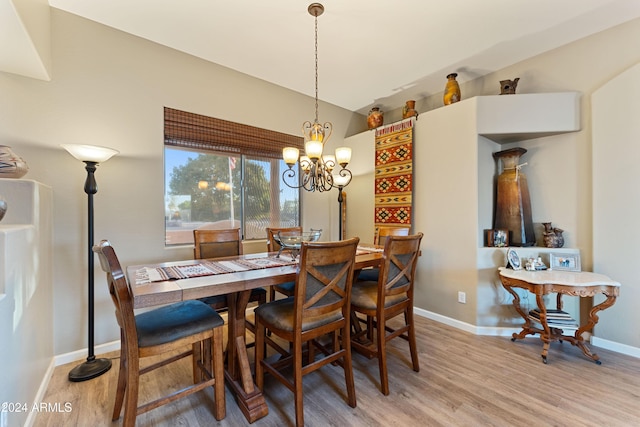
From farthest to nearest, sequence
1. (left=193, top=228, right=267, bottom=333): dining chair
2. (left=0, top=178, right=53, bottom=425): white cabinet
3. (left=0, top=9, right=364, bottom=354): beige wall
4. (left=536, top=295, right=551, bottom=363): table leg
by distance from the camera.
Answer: (left=193, top=228, right=267, bottom=333): dining chair < (left=536, top=295, right=551, bottom=363): table leg < (left=0, top=9, right=364, bottom=354): beige wall < (left=0, top=178, right=53, bottom=425): white cabinet

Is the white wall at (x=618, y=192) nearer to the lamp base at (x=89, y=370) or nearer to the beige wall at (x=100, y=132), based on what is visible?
the beige wall at (x=100, y=132)

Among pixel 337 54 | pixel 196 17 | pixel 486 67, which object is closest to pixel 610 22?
pixel 486 67

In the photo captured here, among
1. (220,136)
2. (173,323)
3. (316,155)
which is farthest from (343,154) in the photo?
(173,323)

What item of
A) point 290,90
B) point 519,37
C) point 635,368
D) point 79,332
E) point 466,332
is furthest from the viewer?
point 290,90

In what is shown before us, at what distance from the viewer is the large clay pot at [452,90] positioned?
3.03 meters

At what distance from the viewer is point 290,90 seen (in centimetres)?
367

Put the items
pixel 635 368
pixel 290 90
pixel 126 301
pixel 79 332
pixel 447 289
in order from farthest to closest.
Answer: pixel 290 90 < pixel 447 289 < pixel 79 332 < pixel 635 368 < pixel 126 301

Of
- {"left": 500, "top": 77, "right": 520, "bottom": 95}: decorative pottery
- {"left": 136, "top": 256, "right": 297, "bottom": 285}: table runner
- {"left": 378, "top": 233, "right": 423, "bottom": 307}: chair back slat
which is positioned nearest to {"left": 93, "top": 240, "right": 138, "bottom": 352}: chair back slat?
{"left": 136, "top": 256, "right": 297, "bottom": 285}: table runner

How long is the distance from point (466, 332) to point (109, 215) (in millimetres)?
3702

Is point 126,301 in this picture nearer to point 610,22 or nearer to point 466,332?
point 466,332

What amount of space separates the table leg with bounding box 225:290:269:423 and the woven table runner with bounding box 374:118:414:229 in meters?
2.36

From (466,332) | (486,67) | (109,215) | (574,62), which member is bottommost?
(466,332)

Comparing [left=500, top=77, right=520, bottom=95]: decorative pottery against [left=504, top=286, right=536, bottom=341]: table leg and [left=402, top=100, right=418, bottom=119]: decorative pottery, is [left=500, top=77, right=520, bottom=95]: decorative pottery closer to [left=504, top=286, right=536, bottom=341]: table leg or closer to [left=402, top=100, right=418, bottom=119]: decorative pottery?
[left=402, top=100, right=418, bottom=119]: decorative pottery

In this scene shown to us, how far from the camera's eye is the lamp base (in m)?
1.98
